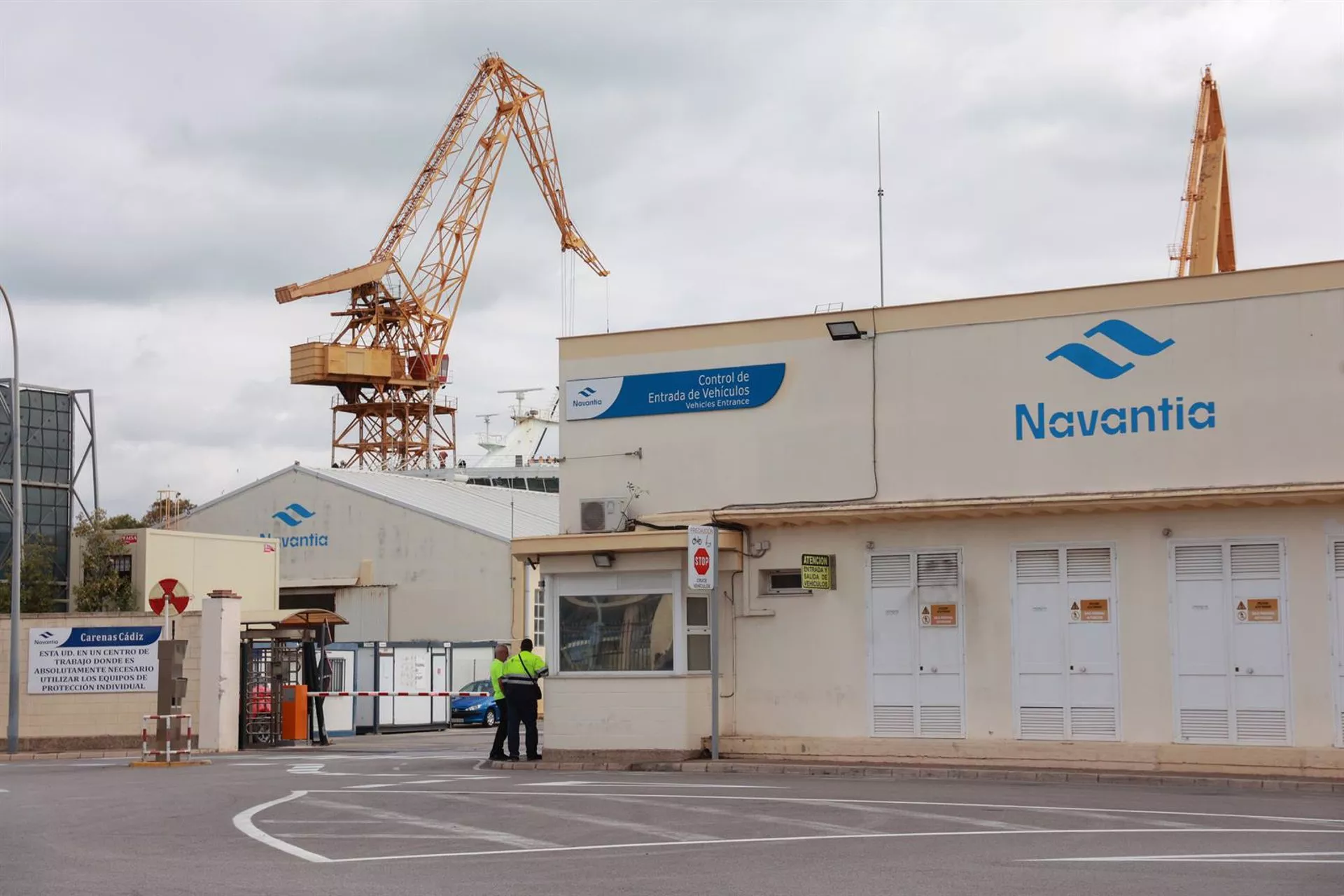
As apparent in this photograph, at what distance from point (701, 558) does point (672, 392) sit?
333cm

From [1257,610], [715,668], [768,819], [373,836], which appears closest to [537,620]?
[715,668]

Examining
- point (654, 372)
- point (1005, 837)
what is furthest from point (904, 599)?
point (1005, 837)

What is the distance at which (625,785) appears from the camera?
17875 millimetres

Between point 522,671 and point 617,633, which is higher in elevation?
point 617,633

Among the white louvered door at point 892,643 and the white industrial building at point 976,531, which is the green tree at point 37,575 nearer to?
the white industrial building at point 976,531

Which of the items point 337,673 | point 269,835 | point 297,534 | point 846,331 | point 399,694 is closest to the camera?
point 269,835

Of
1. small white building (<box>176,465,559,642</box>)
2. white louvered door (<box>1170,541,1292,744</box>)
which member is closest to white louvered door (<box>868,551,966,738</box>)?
white louvered door (<box>1170,541,1292,744</box>)

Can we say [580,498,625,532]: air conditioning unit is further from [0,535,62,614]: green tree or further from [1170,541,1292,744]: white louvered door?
[0,535,62,614]: green tree

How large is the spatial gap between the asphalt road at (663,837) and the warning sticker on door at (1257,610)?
107 inches

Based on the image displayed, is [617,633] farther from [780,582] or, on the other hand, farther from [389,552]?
[389,552]

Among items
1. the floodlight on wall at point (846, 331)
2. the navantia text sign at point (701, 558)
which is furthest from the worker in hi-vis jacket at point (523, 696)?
the floodlight on wall at point (846, 331)

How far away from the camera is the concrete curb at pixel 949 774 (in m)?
18.0

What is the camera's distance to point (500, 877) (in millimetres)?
10312

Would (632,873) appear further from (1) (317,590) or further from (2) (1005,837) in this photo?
(1) (317,590)
